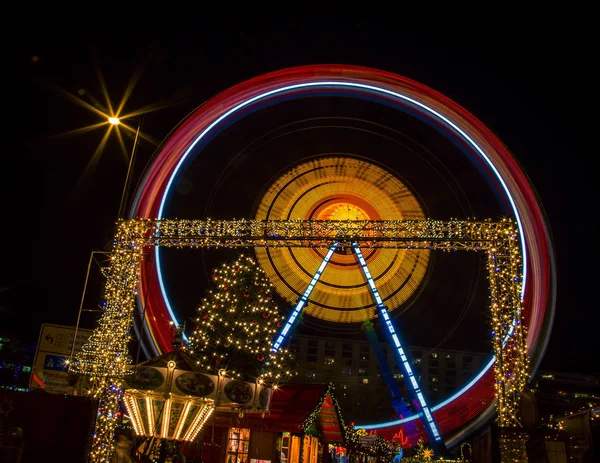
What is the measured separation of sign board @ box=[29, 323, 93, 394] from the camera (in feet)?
36.6

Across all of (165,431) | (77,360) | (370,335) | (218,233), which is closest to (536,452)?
(165,431)

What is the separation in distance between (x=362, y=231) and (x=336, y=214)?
14.6 feet

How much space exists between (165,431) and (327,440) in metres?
8.32

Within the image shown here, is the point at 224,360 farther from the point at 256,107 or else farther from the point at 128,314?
the point at 256,107

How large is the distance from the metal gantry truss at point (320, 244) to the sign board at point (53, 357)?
11.2 inches

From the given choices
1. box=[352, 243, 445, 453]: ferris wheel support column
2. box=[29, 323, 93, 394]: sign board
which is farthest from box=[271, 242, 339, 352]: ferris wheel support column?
box=[29, 323, 93, 394]: sign board

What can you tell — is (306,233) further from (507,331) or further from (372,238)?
(507,331)

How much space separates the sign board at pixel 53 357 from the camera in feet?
36.6

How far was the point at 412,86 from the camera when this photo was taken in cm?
1605

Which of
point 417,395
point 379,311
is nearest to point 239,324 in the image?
point 379,311

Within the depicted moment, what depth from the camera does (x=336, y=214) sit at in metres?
19.4

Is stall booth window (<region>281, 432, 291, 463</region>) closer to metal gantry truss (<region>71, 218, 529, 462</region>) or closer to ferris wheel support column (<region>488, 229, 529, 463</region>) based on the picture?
metal gantry truss (<region>71, 218, 529, 462</region>)

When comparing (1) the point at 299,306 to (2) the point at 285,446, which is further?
(1) the point at 299,306

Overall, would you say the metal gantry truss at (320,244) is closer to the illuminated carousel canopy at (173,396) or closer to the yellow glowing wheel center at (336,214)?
the illuminated carousel canopy at (173,396)
